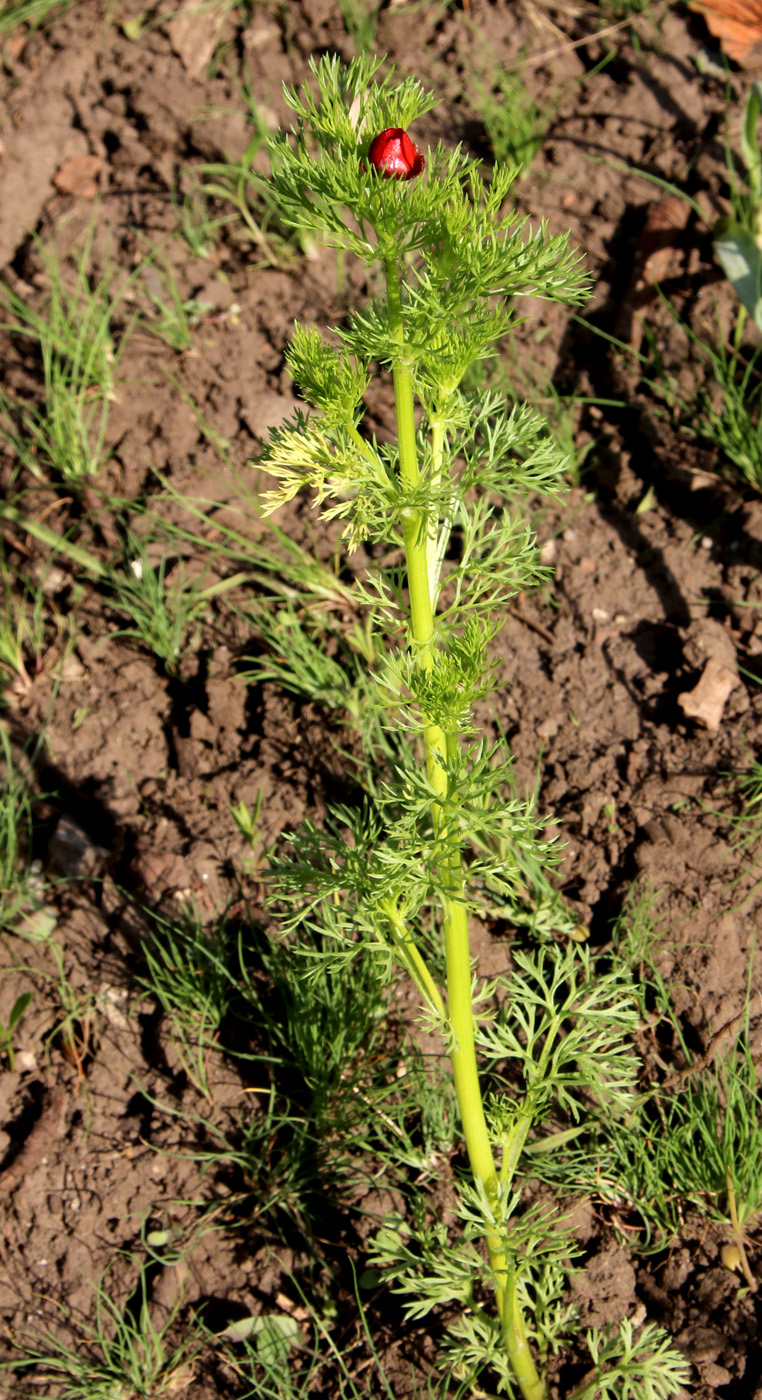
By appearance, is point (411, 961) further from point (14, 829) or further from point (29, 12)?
point (29, 12)

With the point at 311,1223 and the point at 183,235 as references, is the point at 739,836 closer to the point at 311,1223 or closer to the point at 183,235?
the point at 311,1223

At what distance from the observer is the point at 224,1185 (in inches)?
98.1

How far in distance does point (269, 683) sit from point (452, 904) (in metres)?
1.29

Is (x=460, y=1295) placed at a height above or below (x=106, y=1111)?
above

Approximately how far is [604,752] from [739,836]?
1.27ft

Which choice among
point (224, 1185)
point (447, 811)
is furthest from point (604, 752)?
point (224, 1185)

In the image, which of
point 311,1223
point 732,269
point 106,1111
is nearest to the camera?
point 311,1223

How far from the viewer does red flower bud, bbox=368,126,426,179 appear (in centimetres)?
135

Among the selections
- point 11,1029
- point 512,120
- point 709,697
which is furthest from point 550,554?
point 11,1029

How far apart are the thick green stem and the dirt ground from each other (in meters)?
0.29

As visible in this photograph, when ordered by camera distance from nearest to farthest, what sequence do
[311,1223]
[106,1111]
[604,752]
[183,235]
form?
[311,1223] < [106,1111] < [604,752] < [183,235]

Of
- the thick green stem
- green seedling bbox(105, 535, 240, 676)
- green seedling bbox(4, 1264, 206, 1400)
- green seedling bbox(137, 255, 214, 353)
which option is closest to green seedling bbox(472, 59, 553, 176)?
green seedling bbox(137, 255, 214, 353)

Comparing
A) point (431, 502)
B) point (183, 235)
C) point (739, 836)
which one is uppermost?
point (183, 235)

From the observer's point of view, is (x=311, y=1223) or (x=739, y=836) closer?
(x=311, y=1223)
